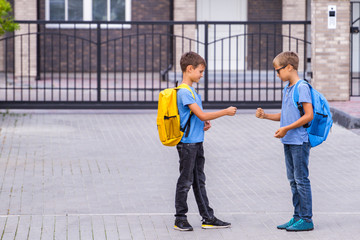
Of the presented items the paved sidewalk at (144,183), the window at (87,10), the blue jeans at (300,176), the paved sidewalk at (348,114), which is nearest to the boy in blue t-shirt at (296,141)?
the blue jeans at (300,176)

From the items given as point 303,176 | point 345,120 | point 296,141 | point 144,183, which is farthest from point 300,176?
point 345,120

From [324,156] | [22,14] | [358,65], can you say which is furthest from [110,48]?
[324,156]

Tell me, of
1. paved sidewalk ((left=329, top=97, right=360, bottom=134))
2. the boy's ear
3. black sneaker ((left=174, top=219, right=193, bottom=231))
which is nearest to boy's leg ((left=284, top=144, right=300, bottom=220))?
black sneaker ((left=174, top=219, right=193, bottom=231))

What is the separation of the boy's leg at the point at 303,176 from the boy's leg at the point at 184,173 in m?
0.79

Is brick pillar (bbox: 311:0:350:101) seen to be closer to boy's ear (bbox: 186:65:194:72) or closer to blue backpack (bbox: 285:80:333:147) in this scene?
blue backpack (bbox: 285:80:333:147)

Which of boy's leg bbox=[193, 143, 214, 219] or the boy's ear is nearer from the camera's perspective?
the boy's ear

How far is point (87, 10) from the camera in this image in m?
26.4

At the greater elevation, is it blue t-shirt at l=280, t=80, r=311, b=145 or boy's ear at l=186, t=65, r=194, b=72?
boy's ear at l=186, t=65, r=194, b=72

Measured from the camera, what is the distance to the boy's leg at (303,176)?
6805mm

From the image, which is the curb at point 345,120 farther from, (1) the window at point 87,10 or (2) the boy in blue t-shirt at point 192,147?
(1) the window at point 87,10

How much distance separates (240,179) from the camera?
30.4ft

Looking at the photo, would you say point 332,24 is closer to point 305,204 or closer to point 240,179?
point 240,179

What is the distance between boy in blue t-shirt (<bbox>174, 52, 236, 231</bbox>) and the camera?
677cm

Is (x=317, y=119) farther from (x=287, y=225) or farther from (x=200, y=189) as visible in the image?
(x=200, y=189)
